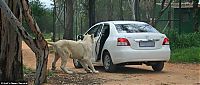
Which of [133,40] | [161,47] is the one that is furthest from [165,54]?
[133,40]

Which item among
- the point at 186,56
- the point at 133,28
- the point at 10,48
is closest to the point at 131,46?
the point at 133,28

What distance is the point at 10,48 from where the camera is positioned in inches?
309

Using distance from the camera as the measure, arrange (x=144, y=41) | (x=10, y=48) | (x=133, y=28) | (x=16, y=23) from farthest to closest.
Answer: (x=133, y=28) < (x=144, y=41) < (x=10, y=48) < (x=16, y=23)

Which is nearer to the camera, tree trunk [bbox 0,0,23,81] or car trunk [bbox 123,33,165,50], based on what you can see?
tree trunk [bbox 0,0,23,81]

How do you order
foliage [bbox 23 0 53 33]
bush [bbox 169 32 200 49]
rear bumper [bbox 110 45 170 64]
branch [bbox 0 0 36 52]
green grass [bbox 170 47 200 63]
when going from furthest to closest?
foliage [bbox 23 0 53 33] < bush [bbox 169 32 200 49] < green grass [bbox 170 47 200 63] < rear bumper [bbox 110 45 170 64] < branch [bbox 0 0 36 52]

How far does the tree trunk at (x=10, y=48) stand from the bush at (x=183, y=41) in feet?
38.0

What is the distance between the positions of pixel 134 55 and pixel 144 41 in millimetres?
464

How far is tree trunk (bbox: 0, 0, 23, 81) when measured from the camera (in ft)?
25.3

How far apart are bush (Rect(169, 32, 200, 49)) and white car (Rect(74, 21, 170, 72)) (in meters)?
7.08

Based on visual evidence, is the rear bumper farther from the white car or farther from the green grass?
the green grass

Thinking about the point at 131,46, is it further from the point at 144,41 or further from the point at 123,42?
the point at 144,41

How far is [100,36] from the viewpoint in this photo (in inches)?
473

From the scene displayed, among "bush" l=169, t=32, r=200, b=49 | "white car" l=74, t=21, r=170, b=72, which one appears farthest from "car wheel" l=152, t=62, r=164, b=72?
"bush" l=169, t=32, r=200, b=49

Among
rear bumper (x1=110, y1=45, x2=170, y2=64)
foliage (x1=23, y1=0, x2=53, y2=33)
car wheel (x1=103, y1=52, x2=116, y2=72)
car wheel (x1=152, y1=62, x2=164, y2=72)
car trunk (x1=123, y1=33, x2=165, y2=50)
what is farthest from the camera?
foliage (x1=23, y1=0, x2=53, y2=33)
